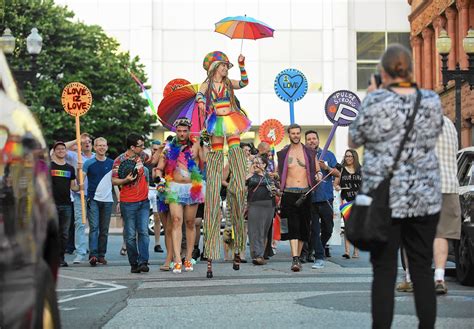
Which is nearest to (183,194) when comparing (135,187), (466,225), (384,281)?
(135,187)

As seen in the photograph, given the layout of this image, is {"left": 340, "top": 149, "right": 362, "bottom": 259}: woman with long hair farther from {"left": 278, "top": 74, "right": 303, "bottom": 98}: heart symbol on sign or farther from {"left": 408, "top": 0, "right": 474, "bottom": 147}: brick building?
{"left": 408, "top": 0, "right": 474, "bottom": 147}: brick building

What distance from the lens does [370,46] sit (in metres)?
57.7

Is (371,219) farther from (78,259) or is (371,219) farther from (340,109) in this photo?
(340,109)

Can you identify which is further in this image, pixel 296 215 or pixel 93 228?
pixel 93 228

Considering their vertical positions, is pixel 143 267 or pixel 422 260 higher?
pixel 422 260

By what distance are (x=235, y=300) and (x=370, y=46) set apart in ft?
160

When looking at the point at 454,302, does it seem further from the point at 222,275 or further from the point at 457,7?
the point at 457,7

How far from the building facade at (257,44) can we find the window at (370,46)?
0.30 m

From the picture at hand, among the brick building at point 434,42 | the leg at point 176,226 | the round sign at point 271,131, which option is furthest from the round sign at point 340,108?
the brick building at point 434,42

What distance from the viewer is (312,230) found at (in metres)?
15.6

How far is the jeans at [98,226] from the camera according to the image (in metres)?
16.0

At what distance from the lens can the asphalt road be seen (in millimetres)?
8336

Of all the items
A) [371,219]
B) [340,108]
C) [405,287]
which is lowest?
[405,287]

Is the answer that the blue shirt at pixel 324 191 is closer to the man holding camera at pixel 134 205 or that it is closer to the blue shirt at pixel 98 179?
the man holding camera at pixel 134 205
